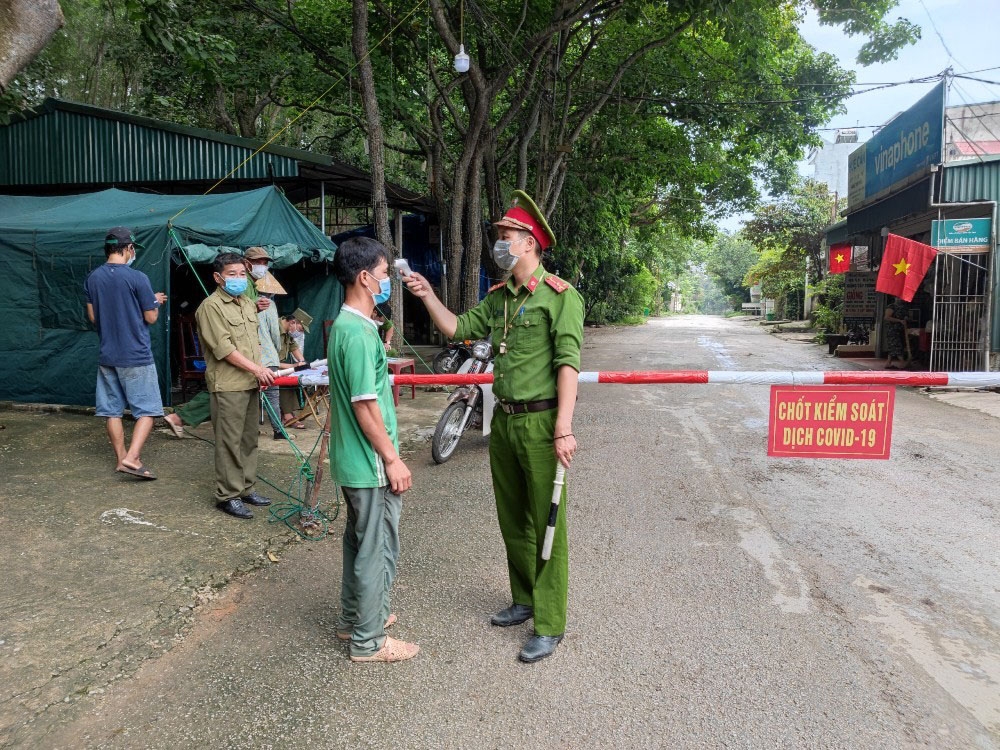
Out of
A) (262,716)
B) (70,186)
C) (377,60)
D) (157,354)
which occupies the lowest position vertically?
(262,716)

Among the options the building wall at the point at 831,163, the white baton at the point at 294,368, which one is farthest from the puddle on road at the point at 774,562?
the building wall at the point at 831,163

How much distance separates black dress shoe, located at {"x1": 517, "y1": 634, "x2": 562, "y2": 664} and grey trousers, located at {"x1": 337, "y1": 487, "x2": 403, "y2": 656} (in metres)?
0.62

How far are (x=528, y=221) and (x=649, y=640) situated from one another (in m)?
1.98

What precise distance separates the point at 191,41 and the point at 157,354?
129 inches

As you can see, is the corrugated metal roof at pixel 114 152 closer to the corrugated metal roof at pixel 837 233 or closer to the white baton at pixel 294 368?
the white baton at pixel 294 368

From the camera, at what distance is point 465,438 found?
7.72 metres

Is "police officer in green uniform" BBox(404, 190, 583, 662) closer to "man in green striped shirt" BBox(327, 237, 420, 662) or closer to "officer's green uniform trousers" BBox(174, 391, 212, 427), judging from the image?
"man in green striped shirt" BBox(327, 237, 420, 662)

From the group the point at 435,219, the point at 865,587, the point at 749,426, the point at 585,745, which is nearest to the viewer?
the point at 585,745

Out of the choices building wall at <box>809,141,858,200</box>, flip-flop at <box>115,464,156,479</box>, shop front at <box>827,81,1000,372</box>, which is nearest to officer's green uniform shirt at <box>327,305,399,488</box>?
flip-flop at <box>115,464,156,479</box>

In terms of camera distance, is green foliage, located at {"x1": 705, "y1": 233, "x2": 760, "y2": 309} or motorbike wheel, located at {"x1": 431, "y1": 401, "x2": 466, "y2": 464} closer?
motorbike wheel, located at {"x1": 431, "y1": 401, "x2": 466, "y2": 464}

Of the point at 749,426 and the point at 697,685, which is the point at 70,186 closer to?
the point at 749,426

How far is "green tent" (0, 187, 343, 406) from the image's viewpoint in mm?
7840

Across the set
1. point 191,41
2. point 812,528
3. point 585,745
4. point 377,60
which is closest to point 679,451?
point 812,528

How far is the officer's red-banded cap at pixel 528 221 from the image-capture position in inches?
127
